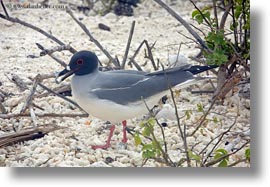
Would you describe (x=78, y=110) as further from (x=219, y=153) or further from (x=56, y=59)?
(x=219, y=153)

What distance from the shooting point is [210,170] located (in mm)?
1728

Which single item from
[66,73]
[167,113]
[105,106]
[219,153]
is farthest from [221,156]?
[66,73]

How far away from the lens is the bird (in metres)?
1.73

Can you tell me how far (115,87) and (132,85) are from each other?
0.03 metres

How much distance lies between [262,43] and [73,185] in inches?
18.9

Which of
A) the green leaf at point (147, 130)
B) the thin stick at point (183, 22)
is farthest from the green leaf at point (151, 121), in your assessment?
the thin stick at point (183, 22)

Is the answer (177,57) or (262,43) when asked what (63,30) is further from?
(262,43)

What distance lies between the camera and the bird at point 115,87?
5.69 feet

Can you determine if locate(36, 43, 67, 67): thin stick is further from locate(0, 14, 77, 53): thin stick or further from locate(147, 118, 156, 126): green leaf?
locate(147, 118, 156, 126): green leaf

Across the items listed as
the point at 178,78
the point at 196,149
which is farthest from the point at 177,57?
the point at 196,149

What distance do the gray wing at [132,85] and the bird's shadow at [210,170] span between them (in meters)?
0.14

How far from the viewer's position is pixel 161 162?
1730 mm

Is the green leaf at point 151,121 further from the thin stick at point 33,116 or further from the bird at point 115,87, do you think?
the thin stick at point 33,116

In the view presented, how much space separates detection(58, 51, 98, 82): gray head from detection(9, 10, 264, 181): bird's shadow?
195 millimetres
